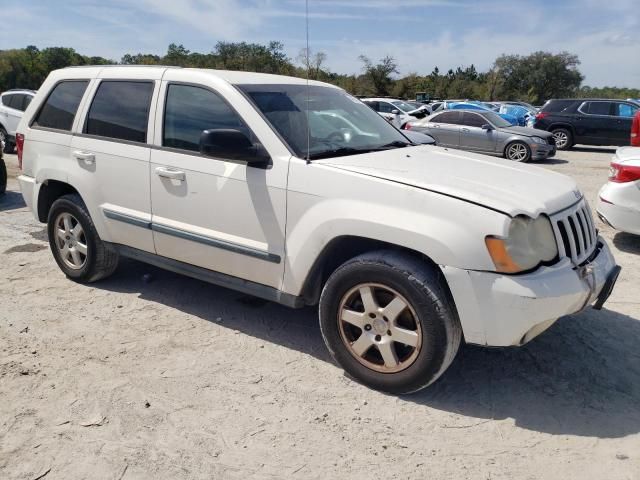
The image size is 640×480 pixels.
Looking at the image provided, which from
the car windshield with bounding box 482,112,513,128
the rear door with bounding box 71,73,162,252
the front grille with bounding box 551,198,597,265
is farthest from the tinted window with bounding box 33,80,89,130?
the car windshield with bounding box 482,112,513,128

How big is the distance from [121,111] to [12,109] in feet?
35.5

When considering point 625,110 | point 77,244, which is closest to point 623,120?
point 625,110

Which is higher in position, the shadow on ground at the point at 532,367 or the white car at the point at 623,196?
the white car at the point at 623,196

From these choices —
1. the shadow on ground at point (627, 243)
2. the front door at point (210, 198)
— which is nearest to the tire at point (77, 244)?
the front door at point (210, 198)

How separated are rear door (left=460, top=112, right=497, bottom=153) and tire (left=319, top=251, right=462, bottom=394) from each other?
12205 millimetres

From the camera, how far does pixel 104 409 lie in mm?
3006

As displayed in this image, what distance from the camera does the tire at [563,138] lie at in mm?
17391

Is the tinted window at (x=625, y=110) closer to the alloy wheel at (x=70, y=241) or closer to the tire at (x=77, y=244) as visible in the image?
the tire at (x=77, y=244)

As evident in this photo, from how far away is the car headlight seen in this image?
2.74 m

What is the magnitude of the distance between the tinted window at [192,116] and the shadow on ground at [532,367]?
4.45ft

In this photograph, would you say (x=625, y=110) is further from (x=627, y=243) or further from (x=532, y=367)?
(x=532, y=367)

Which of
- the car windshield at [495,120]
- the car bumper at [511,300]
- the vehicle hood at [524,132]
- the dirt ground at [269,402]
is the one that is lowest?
the dirt ground at [269,402]

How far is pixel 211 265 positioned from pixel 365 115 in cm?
172

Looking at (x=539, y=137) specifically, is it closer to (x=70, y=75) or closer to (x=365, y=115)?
(x=365, y=115)
